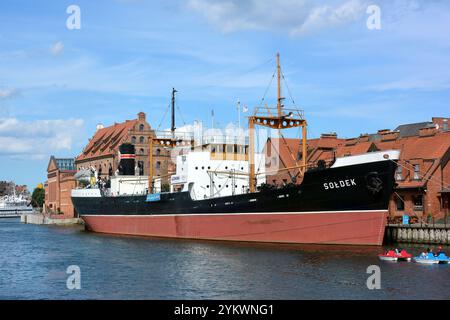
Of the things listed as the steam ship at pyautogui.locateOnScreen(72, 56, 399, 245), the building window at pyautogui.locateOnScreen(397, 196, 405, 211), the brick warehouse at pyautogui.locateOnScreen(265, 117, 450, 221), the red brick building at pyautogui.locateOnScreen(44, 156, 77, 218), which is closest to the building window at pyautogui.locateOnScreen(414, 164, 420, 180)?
the brick warehouse at pyautogui.locateOnScreen(265, 117, 450, 221)

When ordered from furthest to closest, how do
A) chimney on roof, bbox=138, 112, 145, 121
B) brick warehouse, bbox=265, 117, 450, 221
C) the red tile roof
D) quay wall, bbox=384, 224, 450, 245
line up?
the red tile roof < chimney on roof, bbox=138, 112, 145, 121 < brick warehouse, bbox=265, 117, 450, 221 < quay wall, bbox=384, 224, 450, 245

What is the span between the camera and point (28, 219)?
102m

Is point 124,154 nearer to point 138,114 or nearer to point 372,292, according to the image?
point 138,114

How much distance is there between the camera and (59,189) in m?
110

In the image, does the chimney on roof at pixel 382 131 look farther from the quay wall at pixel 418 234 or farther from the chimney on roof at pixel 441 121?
the quay wall at pixel 418 234

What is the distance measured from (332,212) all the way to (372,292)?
13717mm

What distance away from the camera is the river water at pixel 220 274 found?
24.1 metres

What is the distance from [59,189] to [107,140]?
15.9 meters

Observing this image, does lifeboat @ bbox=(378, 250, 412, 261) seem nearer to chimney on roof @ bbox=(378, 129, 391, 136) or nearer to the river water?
the river water

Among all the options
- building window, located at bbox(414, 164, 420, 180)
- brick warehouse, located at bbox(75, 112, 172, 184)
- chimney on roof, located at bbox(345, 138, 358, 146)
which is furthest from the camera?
brick warehouse, located at bbox(75, 112, 172, 184)

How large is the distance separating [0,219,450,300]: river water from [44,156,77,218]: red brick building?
60.8m

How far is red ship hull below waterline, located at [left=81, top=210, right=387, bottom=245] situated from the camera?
36.7 metres

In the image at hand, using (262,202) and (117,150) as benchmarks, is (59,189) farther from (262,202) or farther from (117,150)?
(262,202)
